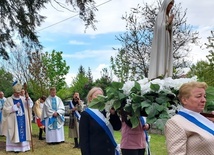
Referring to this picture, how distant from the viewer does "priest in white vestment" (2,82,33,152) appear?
32.9 feet

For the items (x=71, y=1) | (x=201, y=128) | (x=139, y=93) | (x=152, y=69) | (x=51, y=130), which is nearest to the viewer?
(x=201, y=128)

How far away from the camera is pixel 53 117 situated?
11.1 metres

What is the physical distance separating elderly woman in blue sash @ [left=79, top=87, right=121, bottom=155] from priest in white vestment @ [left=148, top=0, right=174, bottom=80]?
0.98m

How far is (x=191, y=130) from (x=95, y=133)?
1.50 meters

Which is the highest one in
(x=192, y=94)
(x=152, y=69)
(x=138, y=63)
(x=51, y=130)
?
(x=138, y=63)

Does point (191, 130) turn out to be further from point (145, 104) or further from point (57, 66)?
point (57, 66)

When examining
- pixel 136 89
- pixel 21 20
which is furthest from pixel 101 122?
pixel 21 20

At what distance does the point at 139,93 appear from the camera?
332cm

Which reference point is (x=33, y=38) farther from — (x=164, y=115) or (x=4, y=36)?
(x=164, y=115)

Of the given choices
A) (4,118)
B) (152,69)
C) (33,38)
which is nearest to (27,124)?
(4,118)


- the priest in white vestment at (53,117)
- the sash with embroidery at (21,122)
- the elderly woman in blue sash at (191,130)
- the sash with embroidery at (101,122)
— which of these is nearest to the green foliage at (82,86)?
the priest in white vestment at (53,117)

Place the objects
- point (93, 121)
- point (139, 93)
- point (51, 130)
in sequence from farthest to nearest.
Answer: point (51, 130) → point (93, 121) → point (139, 93)

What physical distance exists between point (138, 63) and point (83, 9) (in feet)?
27.4

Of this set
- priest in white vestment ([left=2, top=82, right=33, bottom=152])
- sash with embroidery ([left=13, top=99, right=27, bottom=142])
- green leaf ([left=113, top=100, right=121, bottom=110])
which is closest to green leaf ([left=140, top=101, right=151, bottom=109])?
green leaf ([left=113, top=100, right=121, bottom=110])
